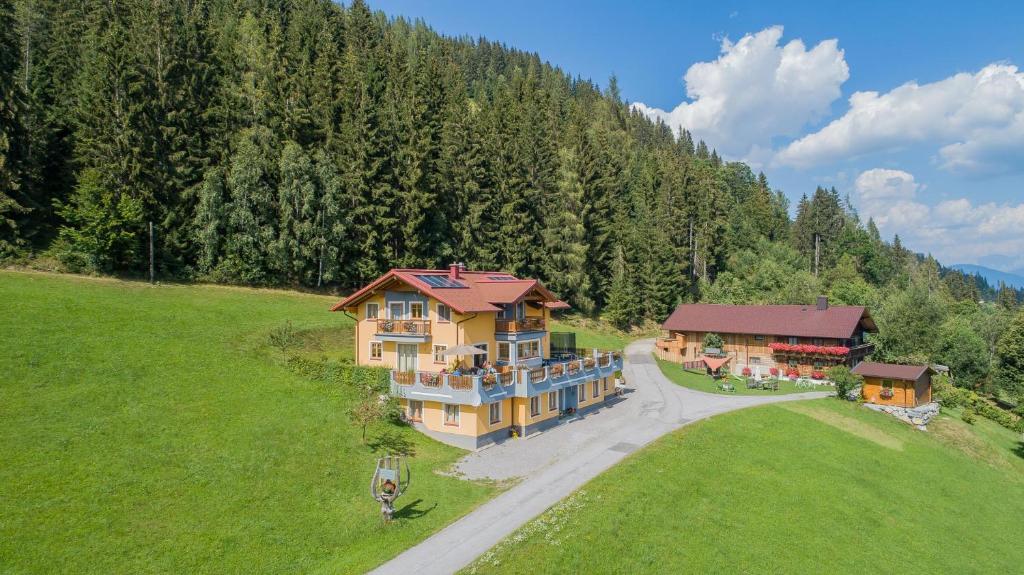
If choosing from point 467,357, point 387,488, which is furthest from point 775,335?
point 387,488

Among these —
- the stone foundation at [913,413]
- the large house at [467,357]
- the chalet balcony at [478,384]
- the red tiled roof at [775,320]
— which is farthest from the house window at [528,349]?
the stone foundation at [913,413]

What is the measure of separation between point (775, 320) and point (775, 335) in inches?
87.3

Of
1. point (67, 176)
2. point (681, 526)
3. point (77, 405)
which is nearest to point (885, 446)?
point (681, 526)

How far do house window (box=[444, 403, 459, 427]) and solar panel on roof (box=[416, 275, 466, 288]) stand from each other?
7.39 m

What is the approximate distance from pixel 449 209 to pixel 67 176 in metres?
34.5

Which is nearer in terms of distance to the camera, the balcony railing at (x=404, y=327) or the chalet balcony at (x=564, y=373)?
the chalet balcony at (x=564, y=373)

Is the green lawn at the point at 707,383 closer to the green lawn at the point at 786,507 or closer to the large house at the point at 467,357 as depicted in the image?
the green lawn at the point at 786,507

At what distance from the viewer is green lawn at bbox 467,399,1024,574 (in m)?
19.7

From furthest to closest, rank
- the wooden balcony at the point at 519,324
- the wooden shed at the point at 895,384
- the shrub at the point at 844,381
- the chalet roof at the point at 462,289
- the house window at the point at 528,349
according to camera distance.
→ the wooden shed at the point at 895,384
the shrub at the point at 844,381
the house window at the point at 528,349
the wooden balcony at the point at 519,324
the chalet roof at the point at 462,289

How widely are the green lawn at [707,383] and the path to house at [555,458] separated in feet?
4.72

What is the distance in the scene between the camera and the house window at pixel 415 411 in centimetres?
3038

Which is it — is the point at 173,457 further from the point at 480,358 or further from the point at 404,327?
the point at 480,358

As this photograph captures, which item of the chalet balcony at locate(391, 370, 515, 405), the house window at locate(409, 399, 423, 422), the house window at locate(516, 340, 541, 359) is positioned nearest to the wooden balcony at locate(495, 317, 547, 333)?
the house window at locate(516, 340, 541, 359)

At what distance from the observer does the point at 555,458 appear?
28250 millimetres
